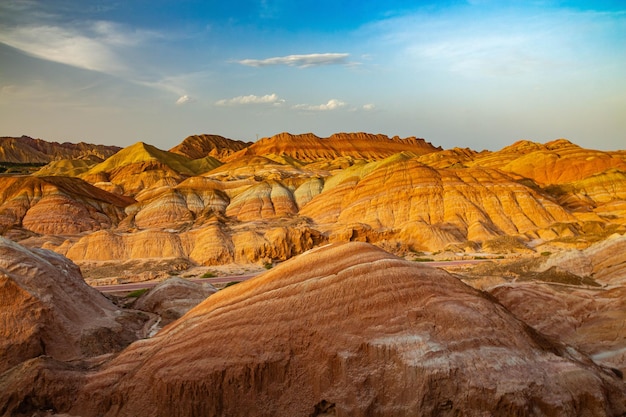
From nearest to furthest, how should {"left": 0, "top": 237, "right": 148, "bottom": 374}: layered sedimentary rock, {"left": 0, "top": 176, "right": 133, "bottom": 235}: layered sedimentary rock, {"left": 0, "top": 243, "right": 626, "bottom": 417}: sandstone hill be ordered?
{"left": 0, "top": 243, "right": 626, "bottom": 417}: sandstone hill
{"left": 0, "top": 237, "right": 148, "bottom": 374}: layered sedimentary rock
{"left": 0, "top": 176, "right": 133, "bottom": 235}: layered sedimentary rock

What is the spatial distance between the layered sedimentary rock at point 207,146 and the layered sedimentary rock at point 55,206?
83.1 m

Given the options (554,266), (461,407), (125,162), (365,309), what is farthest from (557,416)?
(125,162)

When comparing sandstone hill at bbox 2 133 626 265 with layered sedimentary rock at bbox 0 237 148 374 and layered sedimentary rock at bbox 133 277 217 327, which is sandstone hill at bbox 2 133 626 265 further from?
layered sedimentary rock at bbox 0 237 148 374

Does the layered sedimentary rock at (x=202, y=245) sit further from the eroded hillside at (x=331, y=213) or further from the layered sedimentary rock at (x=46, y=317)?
the layered sedimentary rock at (x=46, y=317)

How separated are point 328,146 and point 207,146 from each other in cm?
4092

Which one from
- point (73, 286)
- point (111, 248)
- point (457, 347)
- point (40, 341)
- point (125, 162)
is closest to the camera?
point (457, 347)

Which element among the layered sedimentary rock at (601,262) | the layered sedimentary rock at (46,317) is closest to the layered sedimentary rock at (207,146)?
the layered sedimentary rock at (601,262)

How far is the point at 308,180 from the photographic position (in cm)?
7138

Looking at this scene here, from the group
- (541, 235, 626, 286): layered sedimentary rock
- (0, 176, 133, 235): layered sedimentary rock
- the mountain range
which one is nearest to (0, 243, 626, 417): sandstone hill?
the mountain range

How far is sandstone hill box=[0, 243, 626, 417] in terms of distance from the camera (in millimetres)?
9328

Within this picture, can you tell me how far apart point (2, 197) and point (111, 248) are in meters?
29.1

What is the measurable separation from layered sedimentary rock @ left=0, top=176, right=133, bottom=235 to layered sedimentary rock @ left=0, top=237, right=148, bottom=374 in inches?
1626

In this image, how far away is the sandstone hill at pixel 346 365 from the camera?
9.33 m

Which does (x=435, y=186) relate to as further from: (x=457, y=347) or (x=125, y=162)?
(x=125, y=162)
